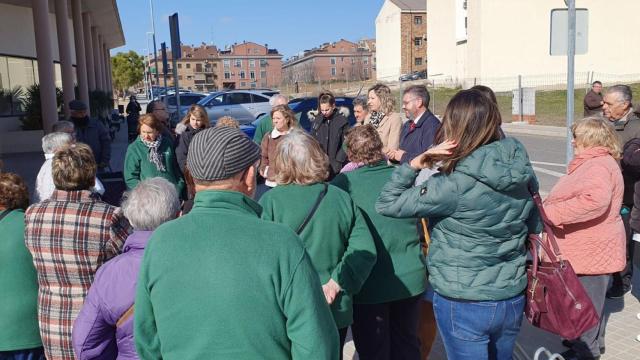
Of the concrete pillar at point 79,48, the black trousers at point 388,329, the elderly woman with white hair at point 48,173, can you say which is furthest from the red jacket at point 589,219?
the concrete pillar at point 79,48

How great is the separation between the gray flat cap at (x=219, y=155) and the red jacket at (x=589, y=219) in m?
2.46

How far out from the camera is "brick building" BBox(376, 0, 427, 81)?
76.9 meters

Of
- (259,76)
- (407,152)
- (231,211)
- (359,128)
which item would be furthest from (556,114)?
(259,76)

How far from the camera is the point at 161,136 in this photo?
6.30m

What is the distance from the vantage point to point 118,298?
8.29 feet

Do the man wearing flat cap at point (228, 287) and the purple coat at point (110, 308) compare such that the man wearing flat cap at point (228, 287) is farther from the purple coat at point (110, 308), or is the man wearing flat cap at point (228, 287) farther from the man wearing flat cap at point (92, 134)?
the man wearing flat cap at point (92, 134)

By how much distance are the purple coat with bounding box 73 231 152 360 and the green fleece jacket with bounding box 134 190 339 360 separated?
75 centimetres

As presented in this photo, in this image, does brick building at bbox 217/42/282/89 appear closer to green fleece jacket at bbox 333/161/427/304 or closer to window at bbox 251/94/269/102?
window at bbox 251/94/269/102

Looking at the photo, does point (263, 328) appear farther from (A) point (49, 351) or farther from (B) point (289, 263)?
(A) point (49, 351)

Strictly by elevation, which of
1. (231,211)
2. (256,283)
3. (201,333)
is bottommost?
(201,333)

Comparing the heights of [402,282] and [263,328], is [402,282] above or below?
below

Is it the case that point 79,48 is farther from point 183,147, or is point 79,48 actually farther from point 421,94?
point 421,94

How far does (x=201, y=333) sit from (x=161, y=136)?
4839mm

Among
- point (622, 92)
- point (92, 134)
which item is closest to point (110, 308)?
point (622, 92)
